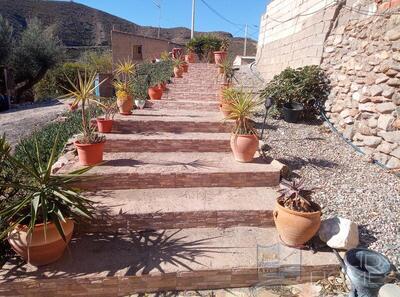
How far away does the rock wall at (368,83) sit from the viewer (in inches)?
163

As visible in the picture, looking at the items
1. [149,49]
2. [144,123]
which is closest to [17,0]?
[149,49]

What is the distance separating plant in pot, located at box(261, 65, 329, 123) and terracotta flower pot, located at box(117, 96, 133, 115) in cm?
282

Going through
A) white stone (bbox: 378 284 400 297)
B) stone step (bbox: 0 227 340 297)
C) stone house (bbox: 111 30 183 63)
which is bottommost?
stone step (bbox: 0 227 340 297)

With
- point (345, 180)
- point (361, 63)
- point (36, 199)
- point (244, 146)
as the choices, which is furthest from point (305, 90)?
point (36, 199)

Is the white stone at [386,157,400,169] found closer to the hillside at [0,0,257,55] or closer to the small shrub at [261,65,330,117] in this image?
the small shrub at [261,65,330,117]

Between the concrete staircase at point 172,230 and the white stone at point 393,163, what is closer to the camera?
the concrete staircase at point 172,230

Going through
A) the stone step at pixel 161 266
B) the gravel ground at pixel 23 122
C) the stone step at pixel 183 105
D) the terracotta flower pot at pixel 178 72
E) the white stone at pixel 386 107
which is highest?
the terracotta flower pot at pixel 178 72

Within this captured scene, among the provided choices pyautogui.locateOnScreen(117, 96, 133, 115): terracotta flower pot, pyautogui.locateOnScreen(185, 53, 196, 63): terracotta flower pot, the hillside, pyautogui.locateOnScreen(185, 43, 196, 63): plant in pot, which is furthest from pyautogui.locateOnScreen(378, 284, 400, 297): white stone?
the hillside

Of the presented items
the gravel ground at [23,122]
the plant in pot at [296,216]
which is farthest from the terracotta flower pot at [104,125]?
the gravel ground at [23,122]

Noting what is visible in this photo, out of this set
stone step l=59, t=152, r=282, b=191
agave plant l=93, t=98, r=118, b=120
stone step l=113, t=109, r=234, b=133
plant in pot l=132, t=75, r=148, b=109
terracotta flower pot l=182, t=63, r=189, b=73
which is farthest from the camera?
terracotta flower pot l=182, t=63, r=189, b=73

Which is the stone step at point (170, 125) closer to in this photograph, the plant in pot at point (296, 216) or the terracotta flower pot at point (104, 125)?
the terracotta flower pot at point (104, 125)

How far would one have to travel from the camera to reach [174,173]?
3.55m

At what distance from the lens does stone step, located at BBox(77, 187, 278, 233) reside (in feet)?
9.82

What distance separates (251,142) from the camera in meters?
3.90
